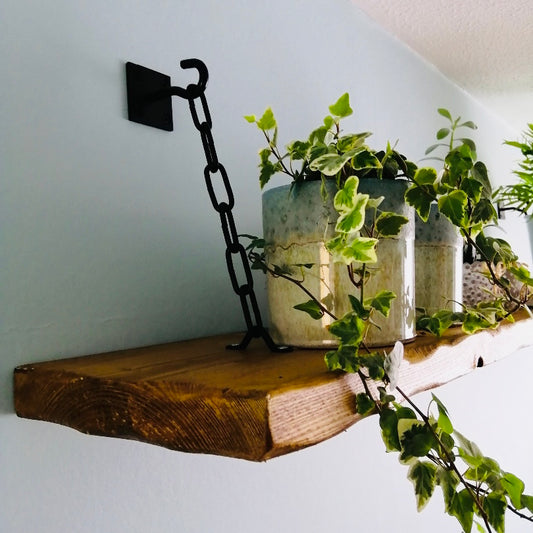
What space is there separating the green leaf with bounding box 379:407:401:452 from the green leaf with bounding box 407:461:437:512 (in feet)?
0.17

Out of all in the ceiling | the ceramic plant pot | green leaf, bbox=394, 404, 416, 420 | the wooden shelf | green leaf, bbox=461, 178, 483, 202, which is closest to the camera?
the wooden shelf

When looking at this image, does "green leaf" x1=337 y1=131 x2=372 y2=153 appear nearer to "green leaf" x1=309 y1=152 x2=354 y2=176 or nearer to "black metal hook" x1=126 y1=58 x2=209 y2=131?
"green leaf" x1=309 y1=152 x2=354 y2=176

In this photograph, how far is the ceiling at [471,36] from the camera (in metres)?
1.15

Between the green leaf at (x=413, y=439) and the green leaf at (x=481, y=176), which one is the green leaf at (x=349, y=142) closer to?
the green leaf at (x=481, y=176)

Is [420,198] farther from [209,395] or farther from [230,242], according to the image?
[209,395]

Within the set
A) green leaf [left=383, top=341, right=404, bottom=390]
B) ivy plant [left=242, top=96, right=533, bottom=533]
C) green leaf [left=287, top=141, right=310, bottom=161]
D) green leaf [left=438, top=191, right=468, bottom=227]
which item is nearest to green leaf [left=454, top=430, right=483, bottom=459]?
ivy plant [left=242, top=96, right=533, bottom=533]

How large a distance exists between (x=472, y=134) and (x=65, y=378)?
158 centimetres

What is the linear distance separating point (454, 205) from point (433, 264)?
167 mm

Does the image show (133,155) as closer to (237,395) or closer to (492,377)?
(237,395)

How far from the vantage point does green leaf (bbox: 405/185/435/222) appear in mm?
545

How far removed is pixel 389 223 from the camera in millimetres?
521

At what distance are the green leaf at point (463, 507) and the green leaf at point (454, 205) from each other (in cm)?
25

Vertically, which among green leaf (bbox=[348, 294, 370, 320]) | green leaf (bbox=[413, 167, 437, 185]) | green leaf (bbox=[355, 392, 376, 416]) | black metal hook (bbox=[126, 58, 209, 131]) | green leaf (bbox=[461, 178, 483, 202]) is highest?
black metal hook (bbox=[126, 58, 209, 131])

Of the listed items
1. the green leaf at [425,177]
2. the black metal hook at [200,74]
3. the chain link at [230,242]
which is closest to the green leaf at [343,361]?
the chain link at [230,242]
